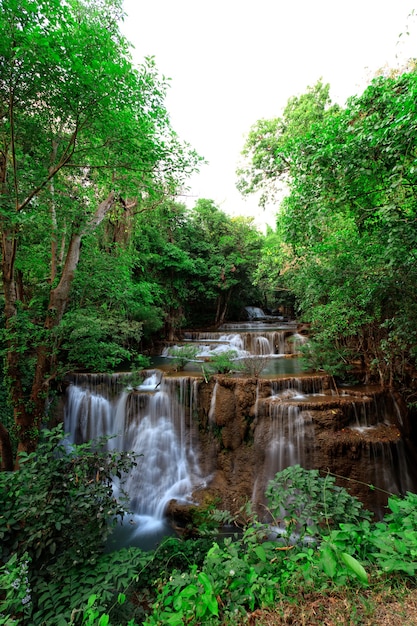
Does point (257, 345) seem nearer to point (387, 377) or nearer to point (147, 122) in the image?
point (387, 377)

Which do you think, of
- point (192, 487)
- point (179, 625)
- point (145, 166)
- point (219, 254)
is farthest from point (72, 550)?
point (219, 254)

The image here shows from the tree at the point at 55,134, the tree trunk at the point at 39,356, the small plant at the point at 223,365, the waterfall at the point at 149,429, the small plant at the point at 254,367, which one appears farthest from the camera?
the small plant at the point at 223,365

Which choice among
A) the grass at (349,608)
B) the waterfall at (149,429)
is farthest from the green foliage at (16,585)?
the waterfall at (149,429)

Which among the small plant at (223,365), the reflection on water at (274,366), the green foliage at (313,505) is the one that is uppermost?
the small plant at (223,365)

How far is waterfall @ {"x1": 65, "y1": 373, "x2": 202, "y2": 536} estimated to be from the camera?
668 centimetres

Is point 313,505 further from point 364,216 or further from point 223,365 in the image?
point 223,365

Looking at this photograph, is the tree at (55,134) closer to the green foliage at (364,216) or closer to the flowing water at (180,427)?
the green foliage at (364,216)

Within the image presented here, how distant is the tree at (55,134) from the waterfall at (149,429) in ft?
8.62

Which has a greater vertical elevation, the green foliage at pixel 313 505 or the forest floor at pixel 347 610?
the green foliage at pixel 313 505

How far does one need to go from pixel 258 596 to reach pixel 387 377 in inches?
270

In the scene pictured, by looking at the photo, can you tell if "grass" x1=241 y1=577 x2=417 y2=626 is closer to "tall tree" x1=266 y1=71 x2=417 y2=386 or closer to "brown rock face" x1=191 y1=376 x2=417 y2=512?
"tall tree" x1=266 y1=71 x2=417 y2=386

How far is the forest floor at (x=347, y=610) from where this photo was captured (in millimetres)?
1551

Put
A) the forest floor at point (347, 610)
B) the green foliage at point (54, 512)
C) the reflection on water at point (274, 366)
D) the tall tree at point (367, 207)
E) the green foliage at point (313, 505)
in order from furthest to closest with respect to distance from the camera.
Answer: the reflection on water at point (274, 366)
the tall tree at point (367, 207)
the green foliage at point (54, 512)
the green foliage at point (313, 505)
the forest floor at point (347, 610)

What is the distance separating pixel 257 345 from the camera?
1200cm
